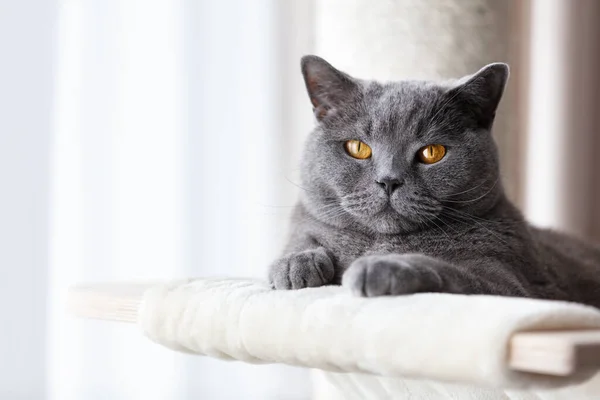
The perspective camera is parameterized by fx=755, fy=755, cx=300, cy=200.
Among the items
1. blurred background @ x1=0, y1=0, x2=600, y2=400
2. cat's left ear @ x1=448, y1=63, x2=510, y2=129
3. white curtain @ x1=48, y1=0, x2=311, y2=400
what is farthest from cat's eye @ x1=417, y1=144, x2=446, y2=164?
white curtain @ x1=48, y1=0, x2=311, y2=400

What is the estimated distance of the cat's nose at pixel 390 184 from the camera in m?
1.09

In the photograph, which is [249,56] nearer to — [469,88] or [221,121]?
[221,121]

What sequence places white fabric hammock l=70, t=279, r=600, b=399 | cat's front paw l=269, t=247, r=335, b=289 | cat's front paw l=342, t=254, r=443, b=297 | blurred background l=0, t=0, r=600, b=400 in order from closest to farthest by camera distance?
white fabric hammock l=70, t=279, r=600, b=399, cat's front paw l=342, t=254, r=443, b=297, cat's front paw l=269, t=247, r=335, b=289, blurred background l=0, t=0, r=600, b=400

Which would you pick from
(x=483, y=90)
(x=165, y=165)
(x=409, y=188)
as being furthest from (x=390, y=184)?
(x=165, y=165)

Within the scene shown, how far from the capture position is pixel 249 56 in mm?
2182

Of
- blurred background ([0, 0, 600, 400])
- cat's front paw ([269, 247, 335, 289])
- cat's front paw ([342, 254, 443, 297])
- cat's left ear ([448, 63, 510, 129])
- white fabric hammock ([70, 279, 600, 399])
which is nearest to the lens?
white fabric hammock ([70, 279, 600, 399])

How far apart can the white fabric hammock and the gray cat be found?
12 cm

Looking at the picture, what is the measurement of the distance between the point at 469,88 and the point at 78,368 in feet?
3.84

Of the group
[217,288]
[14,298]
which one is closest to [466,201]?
[217,288]

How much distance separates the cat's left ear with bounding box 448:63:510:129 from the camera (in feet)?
3.88

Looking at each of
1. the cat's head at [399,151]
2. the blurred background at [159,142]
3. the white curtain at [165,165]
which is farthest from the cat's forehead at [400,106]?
the white curtain at [165,165]

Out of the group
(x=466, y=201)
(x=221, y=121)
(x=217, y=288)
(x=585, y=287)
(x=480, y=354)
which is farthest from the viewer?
(x=221, y=121)

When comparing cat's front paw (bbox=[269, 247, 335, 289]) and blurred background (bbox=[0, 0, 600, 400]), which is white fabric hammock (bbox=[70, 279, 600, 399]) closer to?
cat's front paw (bbox=[269, 247, 335, 289])

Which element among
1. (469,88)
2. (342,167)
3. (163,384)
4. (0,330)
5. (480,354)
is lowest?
(163,384)
